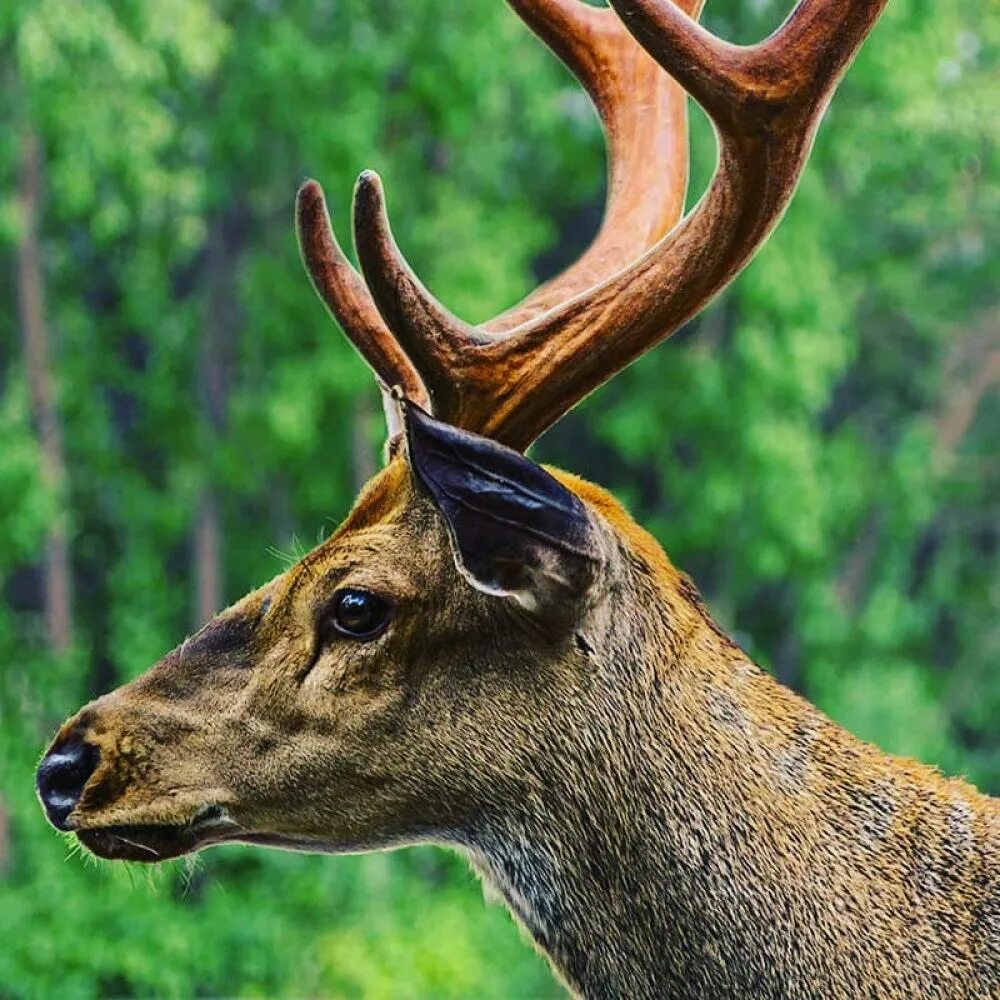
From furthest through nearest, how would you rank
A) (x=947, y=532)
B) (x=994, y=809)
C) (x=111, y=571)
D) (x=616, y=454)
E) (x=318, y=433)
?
(x=947, y=532)
(x=616, y=454)
(x=111, y=571)
(x=318, y=433)
(x=994, y=809)

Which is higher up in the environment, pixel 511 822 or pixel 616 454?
pixel 511 822

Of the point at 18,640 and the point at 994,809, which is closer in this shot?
Result: the point at 994,809

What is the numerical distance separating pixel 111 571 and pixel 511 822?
14230 mm

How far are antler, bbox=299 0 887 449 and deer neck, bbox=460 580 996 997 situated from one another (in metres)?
0.41

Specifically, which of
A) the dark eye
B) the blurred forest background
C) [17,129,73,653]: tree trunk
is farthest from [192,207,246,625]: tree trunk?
the dark eye

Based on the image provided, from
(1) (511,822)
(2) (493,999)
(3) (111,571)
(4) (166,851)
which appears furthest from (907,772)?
(3) (111,571)

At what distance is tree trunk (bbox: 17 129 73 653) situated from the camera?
1362cm

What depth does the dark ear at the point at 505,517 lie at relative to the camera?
2.46 m

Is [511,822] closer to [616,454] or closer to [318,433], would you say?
[318,433]

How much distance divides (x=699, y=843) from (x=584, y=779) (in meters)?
0.19

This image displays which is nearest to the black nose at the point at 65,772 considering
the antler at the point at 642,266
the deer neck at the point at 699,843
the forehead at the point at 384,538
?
the forehead at the point at 384,538

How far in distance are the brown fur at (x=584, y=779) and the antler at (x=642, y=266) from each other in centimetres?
19

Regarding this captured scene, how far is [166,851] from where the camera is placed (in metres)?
2.77

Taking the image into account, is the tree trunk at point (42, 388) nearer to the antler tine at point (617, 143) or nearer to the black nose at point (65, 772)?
the antler tine at point (617, 143)
